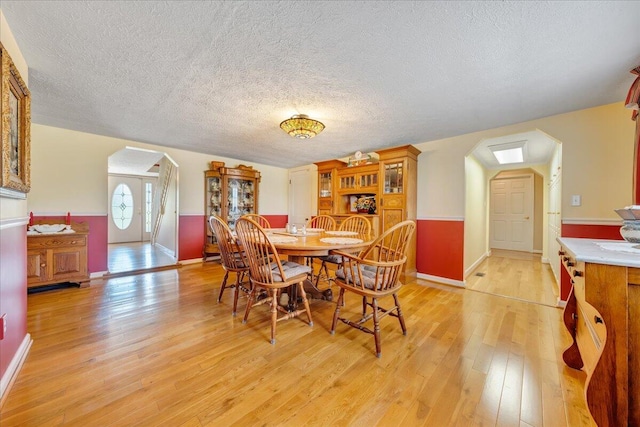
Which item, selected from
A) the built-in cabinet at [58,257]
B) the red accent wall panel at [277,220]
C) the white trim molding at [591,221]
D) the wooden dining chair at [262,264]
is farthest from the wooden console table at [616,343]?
the red accent wall panel at [277,220]

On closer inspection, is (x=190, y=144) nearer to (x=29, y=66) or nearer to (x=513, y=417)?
(x=29, y=66)

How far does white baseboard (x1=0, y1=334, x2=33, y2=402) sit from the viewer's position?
128 cm

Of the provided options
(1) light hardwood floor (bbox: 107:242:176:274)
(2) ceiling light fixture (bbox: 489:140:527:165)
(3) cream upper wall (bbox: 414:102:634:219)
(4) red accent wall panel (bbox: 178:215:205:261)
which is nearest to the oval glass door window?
(1) light hardwood floor (bbox: 107:242:176:274)

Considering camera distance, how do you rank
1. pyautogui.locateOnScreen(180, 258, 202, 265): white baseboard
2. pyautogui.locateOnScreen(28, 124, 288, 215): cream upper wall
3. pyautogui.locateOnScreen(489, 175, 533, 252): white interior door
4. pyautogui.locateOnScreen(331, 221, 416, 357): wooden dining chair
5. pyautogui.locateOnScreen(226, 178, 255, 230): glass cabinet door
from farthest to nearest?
pyautogui.locateOnScreen(489, 175, 533, 252): white interior door → pyautogui.locateOnScreen(226, 178, 255, 230): glass cabinet door → pyautogui.locateOnScreen(180, 258, 202, 265): white baseboard → pyautogui.locateOnScreen(28, 124, 288, 215): cream upper wall → pyautogui.locateOnScreen(331, 221, 416, 357): wooden dining chair

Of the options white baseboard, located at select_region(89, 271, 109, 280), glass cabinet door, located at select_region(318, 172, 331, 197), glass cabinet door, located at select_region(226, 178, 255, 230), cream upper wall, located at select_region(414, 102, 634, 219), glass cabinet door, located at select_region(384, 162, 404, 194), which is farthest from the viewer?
glass cabinet door, located at select_region(226, 178, 255, 230)

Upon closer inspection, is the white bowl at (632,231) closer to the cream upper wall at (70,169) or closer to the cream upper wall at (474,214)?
the cream upper wall at (474,214)

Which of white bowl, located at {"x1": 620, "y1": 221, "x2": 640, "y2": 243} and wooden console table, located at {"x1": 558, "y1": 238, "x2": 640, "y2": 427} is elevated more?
white bowl, located at {"x1": 620, "y1": 221, "x2": 640, "y2": 243}

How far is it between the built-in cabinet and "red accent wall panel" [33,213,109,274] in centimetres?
32

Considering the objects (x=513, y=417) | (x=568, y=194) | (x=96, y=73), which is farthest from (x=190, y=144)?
(x=568, y=194)

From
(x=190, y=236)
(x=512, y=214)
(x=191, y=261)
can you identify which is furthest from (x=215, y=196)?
(x=512, y=214)

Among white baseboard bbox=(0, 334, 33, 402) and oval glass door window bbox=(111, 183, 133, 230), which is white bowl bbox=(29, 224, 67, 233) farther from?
oval glass door window bbox=(111, 183, 133, 230)

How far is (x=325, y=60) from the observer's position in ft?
5.49

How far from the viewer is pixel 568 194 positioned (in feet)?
8.32

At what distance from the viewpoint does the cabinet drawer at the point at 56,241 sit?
275 centimetres
